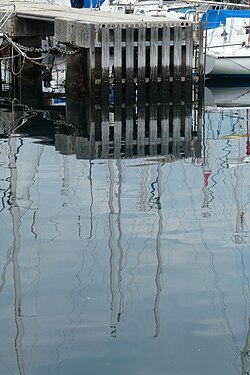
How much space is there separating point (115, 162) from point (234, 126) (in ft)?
20.4

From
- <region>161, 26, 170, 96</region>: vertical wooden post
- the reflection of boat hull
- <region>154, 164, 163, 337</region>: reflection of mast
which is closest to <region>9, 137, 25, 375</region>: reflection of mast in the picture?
<region>154, 164, 163, 337</region>: reflection of mast

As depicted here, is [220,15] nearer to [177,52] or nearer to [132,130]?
[177,52]

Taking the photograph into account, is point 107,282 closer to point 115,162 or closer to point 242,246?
point 242,246

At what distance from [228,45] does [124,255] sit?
23070mm

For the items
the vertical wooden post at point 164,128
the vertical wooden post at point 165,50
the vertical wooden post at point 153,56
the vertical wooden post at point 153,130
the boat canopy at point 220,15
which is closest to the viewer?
the vertical wooden post at point 153,130

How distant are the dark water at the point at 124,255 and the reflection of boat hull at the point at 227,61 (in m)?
11.7

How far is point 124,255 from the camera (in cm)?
1280

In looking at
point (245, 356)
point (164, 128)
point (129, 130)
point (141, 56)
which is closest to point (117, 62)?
point (141, 56)

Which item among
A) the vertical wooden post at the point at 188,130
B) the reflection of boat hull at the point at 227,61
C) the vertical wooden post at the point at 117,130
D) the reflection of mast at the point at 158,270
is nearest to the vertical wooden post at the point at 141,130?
the vertical wooden post at the point at 117,130

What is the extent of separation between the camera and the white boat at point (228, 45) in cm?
3419

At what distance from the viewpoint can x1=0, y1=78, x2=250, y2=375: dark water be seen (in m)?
9.66

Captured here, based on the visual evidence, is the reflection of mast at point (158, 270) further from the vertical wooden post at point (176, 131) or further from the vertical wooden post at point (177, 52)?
the vertical wooden post at point (177, 52)

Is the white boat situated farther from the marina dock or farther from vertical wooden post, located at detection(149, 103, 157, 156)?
vertical wooden post, located at detection(149, 103, 157, 156)

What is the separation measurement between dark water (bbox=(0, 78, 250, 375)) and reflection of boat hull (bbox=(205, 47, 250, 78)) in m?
11.7
